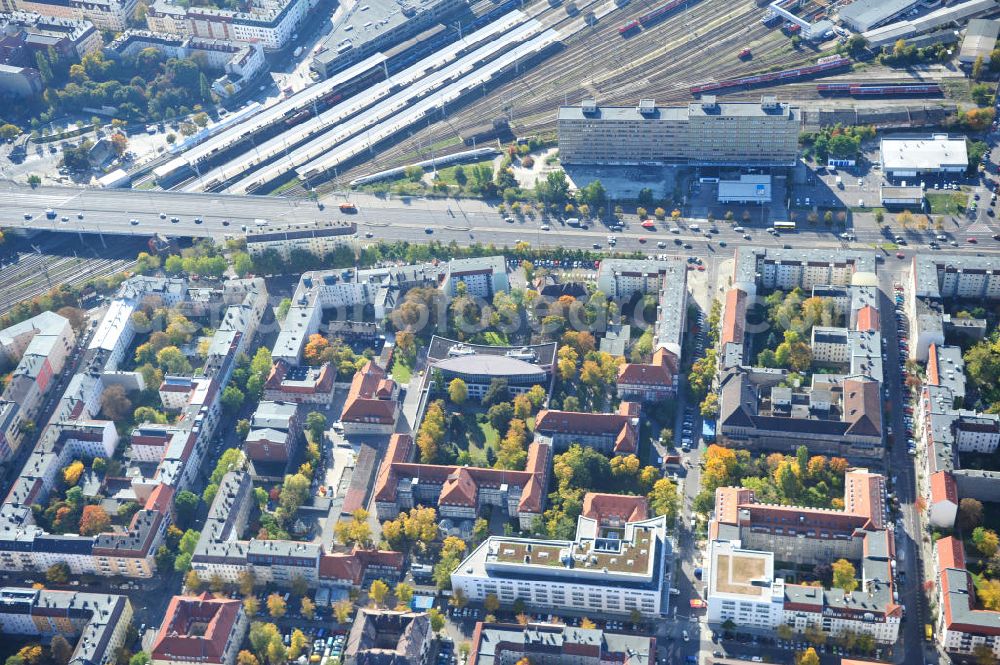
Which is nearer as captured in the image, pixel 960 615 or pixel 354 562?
pixel 960 615

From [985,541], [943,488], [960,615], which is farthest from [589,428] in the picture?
[960,615]

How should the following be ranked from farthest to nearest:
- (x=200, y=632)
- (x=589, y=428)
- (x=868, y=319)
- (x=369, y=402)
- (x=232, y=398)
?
(x=232, y=398)
(x=868, y=319)
(x=369, y=402)
(x=589, y=428)
(x=200, y=632)

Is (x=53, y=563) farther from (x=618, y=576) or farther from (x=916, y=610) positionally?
(x=916, y=610)

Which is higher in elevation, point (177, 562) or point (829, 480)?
point (829, 480)

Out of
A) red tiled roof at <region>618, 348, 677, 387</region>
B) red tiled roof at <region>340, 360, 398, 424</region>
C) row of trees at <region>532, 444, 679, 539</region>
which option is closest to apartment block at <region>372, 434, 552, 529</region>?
row of trees at <region>532, 444, 679, 539</region>

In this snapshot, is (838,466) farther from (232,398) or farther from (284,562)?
(232,398)

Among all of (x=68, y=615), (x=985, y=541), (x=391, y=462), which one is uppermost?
(x=391, y=462)

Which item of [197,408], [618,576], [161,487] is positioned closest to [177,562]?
[161,487]

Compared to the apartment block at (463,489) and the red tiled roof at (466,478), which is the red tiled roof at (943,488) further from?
the red tiled roof at (466,478)
